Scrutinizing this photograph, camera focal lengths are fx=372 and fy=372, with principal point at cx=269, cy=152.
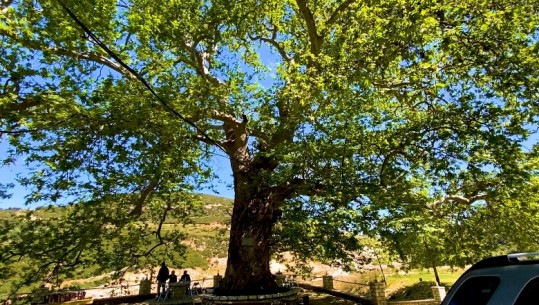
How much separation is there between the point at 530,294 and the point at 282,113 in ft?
32.5

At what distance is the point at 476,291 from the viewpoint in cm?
376

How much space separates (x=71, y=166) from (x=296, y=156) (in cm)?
674

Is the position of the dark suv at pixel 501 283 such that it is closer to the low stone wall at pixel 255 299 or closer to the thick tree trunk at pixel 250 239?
the low stone wall at pixel 255 299

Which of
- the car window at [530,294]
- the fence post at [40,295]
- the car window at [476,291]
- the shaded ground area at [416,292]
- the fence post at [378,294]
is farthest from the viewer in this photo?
the shaded ground area at [416,292]

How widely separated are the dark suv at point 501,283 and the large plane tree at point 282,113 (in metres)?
5.70

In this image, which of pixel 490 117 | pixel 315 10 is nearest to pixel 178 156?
pixel 315 10

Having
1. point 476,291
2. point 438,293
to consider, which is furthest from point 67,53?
point 438,293

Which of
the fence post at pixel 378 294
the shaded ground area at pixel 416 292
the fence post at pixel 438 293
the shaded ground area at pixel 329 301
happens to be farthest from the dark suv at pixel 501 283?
the shaded ground area at pixel 416 292

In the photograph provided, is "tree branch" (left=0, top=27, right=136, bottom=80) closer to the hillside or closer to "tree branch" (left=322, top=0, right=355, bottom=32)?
"tree branch" (left=322, top=0, right=355, bottom=32)

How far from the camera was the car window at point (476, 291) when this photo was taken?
3.55 m

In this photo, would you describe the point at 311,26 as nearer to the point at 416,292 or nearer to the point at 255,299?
the point at 255,299

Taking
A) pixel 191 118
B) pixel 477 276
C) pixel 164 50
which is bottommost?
pixel 477 276

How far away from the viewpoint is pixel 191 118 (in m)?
12.5

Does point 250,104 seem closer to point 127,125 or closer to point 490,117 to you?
point 127,125
